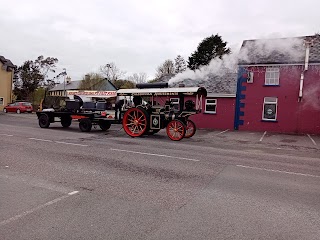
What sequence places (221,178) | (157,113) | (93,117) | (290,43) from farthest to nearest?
(290,43) → (93,117) → (157,113) → (221,178)

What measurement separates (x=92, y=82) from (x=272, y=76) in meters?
31.8

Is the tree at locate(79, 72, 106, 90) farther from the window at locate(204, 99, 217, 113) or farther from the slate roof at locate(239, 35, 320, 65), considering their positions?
the slate roof at locate(239, 35, 320, 65)

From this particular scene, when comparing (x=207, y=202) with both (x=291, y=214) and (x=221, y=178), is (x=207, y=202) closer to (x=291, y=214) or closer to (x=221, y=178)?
(x=291, y=214)

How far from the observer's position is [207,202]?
16.2ft

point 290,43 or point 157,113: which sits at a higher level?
point 290,43

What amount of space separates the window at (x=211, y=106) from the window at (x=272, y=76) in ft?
12.7

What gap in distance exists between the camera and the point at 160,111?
14.0m

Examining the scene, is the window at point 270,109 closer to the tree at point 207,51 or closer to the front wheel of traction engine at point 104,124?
the front wheel of traction engine at point 104,124

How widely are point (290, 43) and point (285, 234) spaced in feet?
65.3

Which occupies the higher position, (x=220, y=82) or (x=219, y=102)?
(x=220, y=82)

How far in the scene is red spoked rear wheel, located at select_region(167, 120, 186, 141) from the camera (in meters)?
13.3

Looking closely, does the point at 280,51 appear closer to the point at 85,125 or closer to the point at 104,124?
the point at 104,124

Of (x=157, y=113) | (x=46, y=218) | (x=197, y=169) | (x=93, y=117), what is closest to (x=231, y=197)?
(x=197, y=169)

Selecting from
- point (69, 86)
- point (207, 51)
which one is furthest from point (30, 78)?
point (207, 51)
